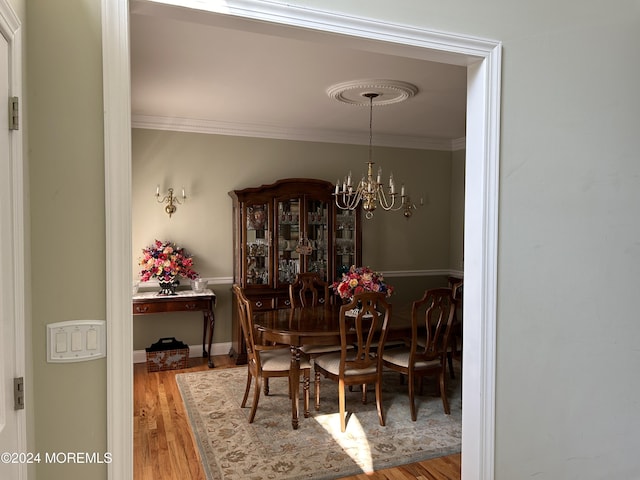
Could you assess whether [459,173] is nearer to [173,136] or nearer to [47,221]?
[173,136]

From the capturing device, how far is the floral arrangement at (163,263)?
15.6ft

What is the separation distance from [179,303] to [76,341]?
3452 millimetres

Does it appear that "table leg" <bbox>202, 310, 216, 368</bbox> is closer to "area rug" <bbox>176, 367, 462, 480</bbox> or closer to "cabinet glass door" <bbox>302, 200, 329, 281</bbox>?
"area rug" <bbox>176, 367, 462, 480</bbox>

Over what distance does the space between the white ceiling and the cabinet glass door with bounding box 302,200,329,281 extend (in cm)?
90

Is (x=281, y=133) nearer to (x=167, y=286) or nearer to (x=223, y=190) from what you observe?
(x=223, y=190)

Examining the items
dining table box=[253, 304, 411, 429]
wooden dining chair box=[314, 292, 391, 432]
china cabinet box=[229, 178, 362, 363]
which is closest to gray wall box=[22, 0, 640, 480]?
wooden dining chair box=[314, 292, 391, 432]

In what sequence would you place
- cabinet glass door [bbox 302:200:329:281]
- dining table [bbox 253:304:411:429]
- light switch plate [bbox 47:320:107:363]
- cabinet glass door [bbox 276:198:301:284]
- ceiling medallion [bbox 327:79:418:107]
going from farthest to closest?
cabinet glass door [bbox 302:200:329:281], cabinet glass door [bbox 276:198:301:284], ceiling medallion [bbox 327:79:418:107], dining table [bbox 253:304:411:429], light switch plate [bbox 47:320:107:363]

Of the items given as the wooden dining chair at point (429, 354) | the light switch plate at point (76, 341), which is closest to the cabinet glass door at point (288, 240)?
the wooden dining chair at point (429, 354)

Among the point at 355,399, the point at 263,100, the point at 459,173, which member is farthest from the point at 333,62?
the point at 459,173

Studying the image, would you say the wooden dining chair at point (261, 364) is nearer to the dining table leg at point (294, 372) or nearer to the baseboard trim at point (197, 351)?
the dining table leg at point (294, 372)

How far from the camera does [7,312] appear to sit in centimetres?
114

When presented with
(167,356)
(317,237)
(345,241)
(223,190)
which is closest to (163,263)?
(167,356)

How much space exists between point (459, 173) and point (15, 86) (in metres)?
5.70

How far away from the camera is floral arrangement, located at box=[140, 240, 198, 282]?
188 inches
